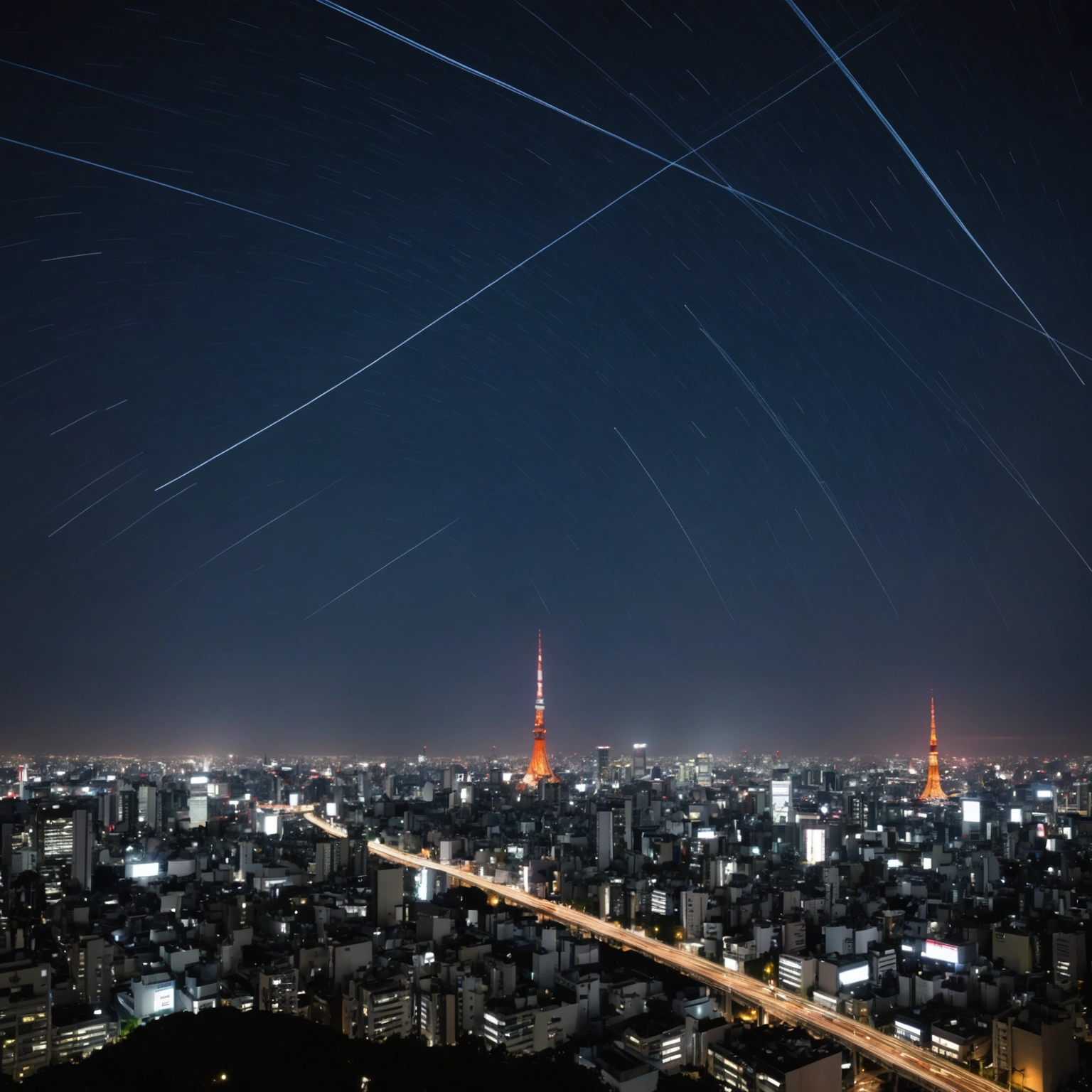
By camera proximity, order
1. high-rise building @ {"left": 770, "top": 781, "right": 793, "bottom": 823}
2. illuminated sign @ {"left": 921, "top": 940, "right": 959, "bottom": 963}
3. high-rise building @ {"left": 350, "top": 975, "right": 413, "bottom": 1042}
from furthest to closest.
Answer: high-rise building @ {"left": 770, "top": 781, "right": 793, "bottom": 823} → illuminated sign @ {"left": 921, "top": 940, "right": 959, "bottom": 963} → high-rise building @ {"left": 350, "top": 975, "right": 413, "bottom": 1042}

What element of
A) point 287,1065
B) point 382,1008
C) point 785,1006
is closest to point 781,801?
point 785,1006

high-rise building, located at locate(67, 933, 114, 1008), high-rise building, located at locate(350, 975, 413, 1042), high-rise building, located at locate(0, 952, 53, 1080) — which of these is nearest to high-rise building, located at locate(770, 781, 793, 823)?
high-rise building, located at locate(350, 975, 413, 1042)

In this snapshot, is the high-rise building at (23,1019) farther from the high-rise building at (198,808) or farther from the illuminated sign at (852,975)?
the high-rise building at (198,808)

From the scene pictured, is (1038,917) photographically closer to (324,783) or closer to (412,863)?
(412,863)

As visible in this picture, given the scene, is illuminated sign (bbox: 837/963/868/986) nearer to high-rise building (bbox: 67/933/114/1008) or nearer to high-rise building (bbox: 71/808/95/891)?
high-rise building (bbox: 67/933/114/1008)

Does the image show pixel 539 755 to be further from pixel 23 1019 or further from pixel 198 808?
pixel 23 1019
